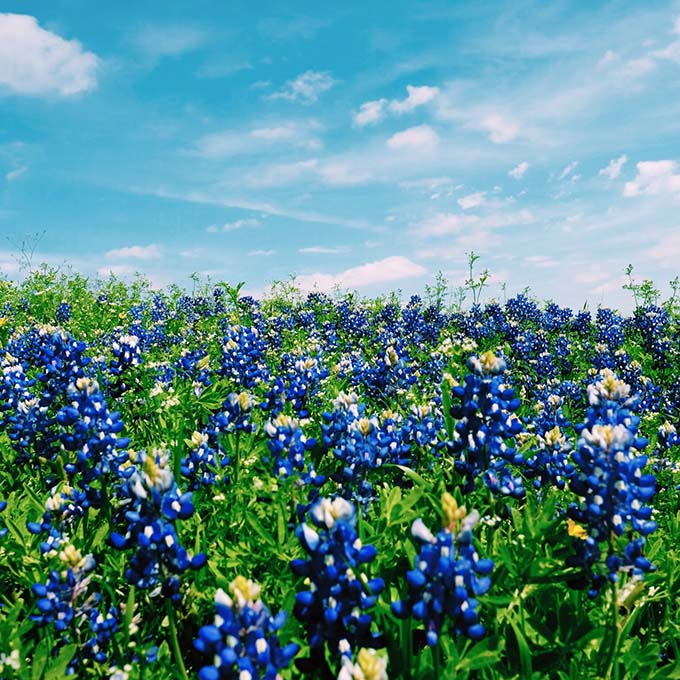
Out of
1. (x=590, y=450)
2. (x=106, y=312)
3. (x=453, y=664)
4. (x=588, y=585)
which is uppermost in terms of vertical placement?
(x=106, y=312)

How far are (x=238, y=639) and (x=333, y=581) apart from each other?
1.19 ft

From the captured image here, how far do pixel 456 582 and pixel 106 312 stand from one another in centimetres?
1525

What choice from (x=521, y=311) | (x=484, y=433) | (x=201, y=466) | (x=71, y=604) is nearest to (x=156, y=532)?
(x=71, y=604)

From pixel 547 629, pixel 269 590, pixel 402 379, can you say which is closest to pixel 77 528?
pixel 269 590

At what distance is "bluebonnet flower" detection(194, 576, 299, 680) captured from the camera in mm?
1668

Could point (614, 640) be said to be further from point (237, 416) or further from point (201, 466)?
point (237, 416)

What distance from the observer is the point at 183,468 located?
3.89 meters

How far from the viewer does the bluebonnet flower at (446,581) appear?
73.9 inches

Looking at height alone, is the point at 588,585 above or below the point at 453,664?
above

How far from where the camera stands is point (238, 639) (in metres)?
1.72

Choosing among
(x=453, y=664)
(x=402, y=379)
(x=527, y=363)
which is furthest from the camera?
(x=527, y=363)

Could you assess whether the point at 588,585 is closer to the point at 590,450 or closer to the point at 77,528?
the point at 590,450

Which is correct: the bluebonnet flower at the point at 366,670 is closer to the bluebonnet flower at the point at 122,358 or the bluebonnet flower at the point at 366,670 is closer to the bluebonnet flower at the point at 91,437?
the bluebonnet flower at the point at 91,437

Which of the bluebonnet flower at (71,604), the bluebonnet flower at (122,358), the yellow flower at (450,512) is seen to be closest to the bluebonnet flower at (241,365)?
the bluebonnet flower at (122,358)
